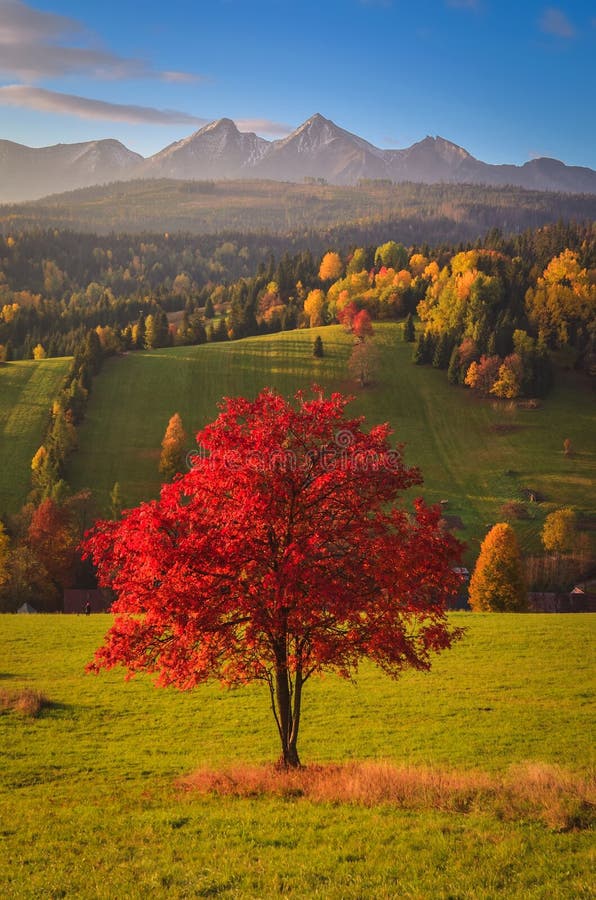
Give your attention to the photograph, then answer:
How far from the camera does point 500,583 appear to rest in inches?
2514

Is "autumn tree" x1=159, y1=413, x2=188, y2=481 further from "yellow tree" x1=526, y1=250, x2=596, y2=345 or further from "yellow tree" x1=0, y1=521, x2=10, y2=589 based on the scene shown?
"yellow tree" x1=526, y1=250, x2=596, y2=345

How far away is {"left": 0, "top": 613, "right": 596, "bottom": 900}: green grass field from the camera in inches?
437

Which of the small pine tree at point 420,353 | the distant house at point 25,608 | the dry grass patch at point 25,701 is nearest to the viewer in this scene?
the dry grass patch at point 25,701

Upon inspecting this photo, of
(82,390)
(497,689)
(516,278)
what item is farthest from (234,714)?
(516,278)

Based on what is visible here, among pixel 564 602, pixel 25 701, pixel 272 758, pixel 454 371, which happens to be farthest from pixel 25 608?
pixel 454 371

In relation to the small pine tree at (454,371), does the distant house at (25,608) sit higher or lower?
lower

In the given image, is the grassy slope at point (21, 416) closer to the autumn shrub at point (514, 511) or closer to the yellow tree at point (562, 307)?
the autumn shrub at point (514, 511)

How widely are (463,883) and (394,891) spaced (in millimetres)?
1135

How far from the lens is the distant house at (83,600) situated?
7743 cm

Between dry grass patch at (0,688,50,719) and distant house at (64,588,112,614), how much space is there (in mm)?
49723

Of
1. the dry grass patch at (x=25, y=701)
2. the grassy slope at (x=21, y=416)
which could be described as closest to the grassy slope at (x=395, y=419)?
the grassy slope at (x=21, y=416)

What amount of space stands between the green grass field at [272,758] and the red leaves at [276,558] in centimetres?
406

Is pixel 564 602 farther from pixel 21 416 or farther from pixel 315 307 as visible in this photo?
pixel 315 307

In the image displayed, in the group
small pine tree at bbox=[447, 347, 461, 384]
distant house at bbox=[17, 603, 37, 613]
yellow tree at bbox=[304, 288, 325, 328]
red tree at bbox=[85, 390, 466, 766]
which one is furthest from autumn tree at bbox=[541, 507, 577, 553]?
yellow tree at bbox=[304, 288, 325, 328]
